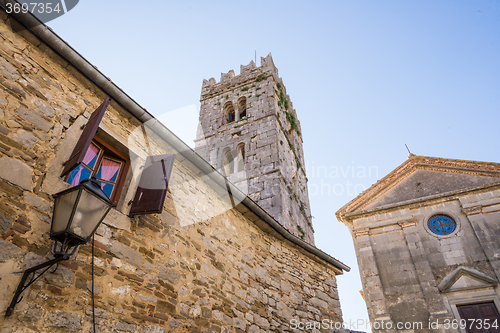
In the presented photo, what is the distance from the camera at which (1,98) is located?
335cm

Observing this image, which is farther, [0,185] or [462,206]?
[462,206]

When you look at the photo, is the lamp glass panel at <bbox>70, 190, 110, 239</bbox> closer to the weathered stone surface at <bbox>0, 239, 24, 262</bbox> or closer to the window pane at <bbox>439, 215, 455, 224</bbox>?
the weathered stone surface at <bbox>0, 239, 24, 262</bbox>

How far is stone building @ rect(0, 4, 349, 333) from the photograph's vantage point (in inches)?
121

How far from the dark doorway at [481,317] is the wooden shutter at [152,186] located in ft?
32.2

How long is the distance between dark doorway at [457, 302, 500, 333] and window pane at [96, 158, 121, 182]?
1035cm

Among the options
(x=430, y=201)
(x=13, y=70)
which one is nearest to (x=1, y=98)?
(x=13, y=70)

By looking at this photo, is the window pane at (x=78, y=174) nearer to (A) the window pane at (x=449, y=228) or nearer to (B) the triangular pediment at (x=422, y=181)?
(B) the triangular pediment at (x=422, y=181)

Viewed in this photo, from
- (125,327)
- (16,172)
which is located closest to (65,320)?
(125,327)

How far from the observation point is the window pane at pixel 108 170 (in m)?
4.20

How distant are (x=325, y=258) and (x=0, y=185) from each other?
6.84 m

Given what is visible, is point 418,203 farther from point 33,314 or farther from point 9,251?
point 9,251

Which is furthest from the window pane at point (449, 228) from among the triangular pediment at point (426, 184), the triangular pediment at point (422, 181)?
the triangular pediment at point (426, 184)

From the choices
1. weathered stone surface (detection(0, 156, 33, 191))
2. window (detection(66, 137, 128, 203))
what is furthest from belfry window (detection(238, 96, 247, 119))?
weathered stone surface (detection(0, 156, 33, 191))

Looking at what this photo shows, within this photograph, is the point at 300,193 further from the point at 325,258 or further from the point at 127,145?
the point at 127,145
